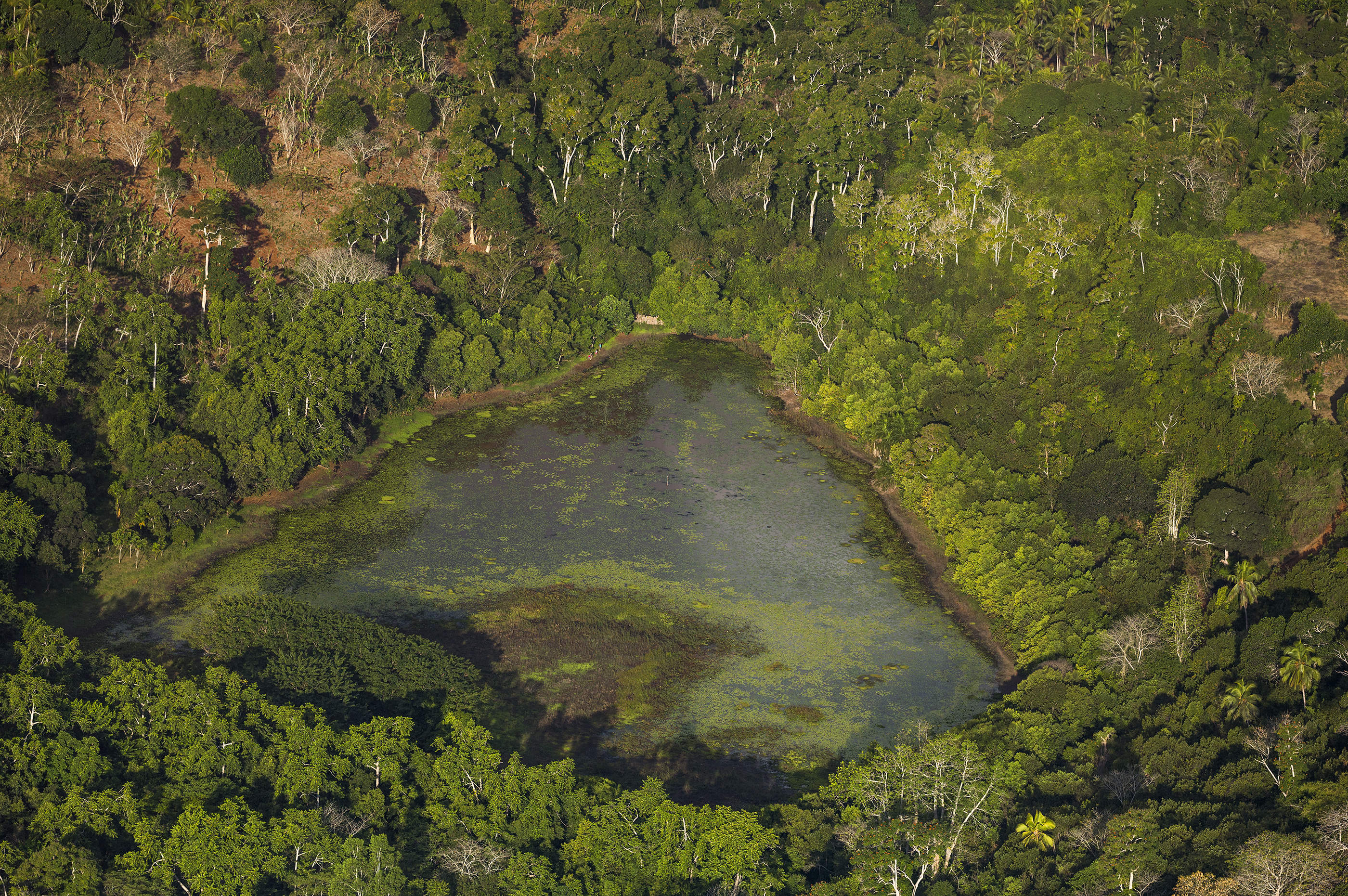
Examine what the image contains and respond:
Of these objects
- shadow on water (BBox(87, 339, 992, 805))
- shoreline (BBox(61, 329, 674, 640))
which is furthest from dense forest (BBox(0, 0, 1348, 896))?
shadow on water (BBox(87, 339, 992, 805))

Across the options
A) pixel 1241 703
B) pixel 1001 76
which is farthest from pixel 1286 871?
pixel 1001 76

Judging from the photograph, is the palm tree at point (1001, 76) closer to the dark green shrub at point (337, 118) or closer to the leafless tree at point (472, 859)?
the dark green shrub at point (337, 118)

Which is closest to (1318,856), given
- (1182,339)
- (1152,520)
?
(1152,520)

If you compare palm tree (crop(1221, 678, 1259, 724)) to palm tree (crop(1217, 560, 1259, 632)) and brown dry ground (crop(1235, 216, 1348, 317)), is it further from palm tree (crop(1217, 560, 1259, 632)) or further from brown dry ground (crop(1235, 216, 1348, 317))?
brown dry ground (crop(1235, 216, 1348, 317))

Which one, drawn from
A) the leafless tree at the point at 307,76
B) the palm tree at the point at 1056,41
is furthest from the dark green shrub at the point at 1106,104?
the leafless tree at the point at 307,76

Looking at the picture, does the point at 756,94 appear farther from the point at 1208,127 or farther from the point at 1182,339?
the point at 1182,339

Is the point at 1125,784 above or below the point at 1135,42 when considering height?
below

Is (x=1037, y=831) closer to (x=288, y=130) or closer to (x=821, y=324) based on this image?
(x=821, y=324)
